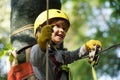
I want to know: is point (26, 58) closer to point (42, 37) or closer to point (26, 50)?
point (26, 50)

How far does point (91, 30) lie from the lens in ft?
56.7

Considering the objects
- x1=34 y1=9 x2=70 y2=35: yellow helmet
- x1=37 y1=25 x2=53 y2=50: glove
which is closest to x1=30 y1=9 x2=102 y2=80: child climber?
x1=34 y1=9 x2=70 y2=35: yellow helmet

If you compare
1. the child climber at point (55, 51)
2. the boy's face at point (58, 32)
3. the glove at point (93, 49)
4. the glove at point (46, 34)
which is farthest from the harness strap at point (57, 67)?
the glove at point (46, 34)

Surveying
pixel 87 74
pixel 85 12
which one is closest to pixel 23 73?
pixel 87 74

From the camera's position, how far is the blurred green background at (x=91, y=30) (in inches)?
350

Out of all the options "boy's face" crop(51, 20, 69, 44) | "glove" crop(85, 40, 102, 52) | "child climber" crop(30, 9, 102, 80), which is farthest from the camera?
"boy's face" crop(51, 20, 69, 44)

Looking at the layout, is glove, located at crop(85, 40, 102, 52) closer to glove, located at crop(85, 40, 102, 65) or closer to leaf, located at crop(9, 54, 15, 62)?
glove, located at crop(85, 40, 102, 65)


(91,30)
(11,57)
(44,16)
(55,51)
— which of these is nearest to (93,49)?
(55,51)

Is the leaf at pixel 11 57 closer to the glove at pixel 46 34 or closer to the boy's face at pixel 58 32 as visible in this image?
the boy's face at pixel 58 32

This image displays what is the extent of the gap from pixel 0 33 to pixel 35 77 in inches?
205

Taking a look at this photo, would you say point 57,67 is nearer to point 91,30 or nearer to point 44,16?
point 44,16

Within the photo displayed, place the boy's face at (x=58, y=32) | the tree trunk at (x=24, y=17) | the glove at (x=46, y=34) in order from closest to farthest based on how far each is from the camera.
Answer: the glove at (x=46, y=34), the boy's face at (x=58, y=32), the tree trunk at (x=24, y=17)

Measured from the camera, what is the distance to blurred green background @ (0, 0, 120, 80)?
8.88 metres

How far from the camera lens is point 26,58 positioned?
4.24 meters
